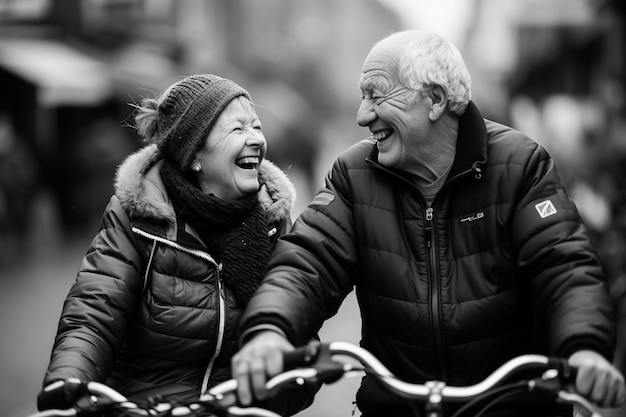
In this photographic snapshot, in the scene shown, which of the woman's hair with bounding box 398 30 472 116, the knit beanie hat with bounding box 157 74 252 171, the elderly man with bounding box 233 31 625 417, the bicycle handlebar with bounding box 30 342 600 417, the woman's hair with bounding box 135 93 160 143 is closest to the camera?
the bicycle handlebar with bounding box 30 342 600 417

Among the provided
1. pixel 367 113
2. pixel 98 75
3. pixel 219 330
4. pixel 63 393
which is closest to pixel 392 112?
pixel 367 113

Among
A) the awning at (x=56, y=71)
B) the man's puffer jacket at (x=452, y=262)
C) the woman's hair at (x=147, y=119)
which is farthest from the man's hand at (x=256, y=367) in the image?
the awning at (x=56, y=71)

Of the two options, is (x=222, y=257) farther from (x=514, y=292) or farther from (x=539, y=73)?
(x=539, y=73)

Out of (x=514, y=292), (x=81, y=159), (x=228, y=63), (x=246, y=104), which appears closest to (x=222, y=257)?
(x=246, y=104)

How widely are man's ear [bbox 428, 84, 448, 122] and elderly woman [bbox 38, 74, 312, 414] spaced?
71 centimetres

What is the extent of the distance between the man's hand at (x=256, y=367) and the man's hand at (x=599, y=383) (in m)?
0.84

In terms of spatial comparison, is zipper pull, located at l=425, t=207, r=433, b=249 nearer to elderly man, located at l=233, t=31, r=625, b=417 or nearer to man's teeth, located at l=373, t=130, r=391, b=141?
elderly man, located at l=233, t=31, r=625, b=417

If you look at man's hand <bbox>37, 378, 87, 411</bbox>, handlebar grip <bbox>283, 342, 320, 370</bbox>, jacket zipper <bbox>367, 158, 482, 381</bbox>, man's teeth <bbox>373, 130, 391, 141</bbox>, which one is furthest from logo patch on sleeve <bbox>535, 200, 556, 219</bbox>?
man's hand <bbox>37, 378, 87, 411</bbox>

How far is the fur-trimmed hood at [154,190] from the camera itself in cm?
388

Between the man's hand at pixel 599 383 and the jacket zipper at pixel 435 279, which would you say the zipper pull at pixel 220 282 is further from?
the man's hand at pixel 599 383

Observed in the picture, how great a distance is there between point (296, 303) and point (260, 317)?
17cm

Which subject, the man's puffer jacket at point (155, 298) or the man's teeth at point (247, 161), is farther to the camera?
the man's teeth at point (247, 161)

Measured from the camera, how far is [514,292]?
11.8 ft

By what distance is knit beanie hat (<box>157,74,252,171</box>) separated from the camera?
4.03 m
